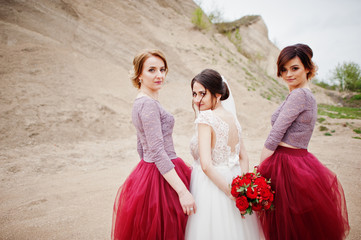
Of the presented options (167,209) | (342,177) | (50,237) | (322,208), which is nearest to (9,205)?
(50,237)

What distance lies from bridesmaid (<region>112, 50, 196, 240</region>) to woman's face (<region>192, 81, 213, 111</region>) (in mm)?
323

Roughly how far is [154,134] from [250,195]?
2.96 feet

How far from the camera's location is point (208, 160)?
66.7 inches

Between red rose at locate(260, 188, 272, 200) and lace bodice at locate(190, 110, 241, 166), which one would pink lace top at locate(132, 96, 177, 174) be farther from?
red rose at locate(260, 188, 272, 200)

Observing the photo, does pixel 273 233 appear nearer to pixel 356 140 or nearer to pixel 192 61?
pixel 356 140

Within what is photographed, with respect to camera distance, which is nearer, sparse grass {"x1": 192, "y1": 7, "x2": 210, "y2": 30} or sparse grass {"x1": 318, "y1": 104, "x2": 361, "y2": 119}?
sparse grass {"x1": 318, "y1": 104, "x2": 361, "y2": 119}

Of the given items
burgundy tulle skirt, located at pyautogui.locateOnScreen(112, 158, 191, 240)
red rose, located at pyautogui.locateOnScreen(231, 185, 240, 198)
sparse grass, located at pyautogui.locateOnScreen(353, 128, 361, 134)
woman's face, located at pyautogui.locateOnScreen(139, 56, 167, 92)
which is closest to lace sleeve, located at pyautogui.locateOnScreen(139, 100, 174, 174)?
burgundy tulle skirt, located at pyautogui.locateOnScreen(112, 158, 191, 240)

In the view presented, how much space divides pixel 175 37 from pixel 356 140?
1386cm

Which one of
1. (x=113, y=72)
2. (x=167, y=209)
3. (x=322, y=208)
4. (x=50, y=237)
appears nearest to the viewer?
(x=167, y=209)

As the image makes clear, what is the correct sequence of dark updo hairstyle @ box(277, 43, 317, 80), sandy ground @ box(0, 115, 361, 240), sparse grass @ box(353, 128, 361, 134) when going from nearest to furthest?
1. dark updo hairstyle @ box(277, 43, 317, 80)
2. sandy ground @ box(0, 115, 361, 240)
3. sparse grass @ box(353, 128, 361, 134)

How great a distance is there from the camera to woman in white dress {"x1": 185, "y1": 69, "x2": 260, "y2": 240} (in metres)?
1.70

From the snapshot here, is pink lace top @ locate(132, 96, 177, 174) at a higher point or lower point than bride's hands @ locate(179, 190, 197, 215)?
higher

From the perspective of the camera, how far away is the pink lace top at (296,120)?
6.44 ft

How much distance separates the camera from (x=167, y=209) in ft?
5.48
